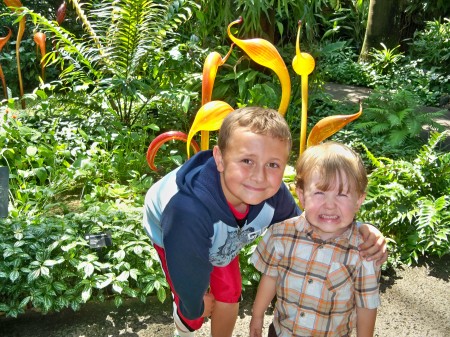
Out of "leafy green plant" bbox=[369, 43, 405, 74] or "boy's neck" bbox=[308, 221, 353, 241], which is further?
"leafy green plant" bbox=[369, 43, 405, 74]

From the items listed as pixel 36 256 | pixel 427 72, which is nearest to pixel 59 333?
pixel 36 256

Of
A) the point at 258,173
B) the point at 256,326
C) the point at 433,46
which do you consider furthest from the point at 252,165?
the point at 433,46

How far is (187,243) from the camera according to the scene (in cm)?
179

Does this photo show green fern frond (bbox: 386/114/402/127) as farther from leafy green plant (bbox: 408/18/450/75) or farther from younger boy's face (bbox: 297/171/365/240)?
leafy green plant (bbox: 408/18/450/75)

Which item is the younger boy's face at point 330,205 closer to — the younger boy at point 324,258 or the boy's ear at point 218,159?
the younger boy at point 324,258

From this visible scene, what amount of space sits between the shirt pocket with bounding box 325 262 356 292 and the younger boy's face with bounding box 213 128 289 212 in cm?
35

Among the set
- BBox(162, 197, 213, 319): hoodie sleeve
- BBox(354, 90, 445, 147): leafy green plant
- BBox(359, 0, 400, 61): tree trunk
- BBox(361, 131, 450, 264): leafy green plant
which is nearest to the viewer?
BBox(162, 197, 213, 319): hoodie sleeve

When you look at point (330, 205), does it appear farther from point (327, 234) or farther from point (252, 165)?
point (252, 165)

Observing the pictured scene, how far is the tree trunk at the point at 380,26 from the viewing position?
31.3 ft

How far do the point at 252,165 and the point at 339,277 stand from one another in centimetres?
50

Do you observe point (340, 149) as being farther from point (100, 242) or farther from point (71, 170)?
point (71, 170)

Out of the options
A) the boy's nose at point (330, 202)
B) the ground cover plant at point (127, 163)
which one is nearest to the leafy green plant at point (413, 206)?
the ground cover plant at point (127, 163)

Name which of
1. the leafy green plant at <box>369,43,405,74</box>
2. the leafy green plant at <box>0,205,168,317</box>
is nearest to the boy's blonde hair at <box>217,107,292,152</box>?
the leafy green plant at <box>0,205,168,317</box>

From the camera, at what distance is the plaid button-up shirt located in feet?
6.01
